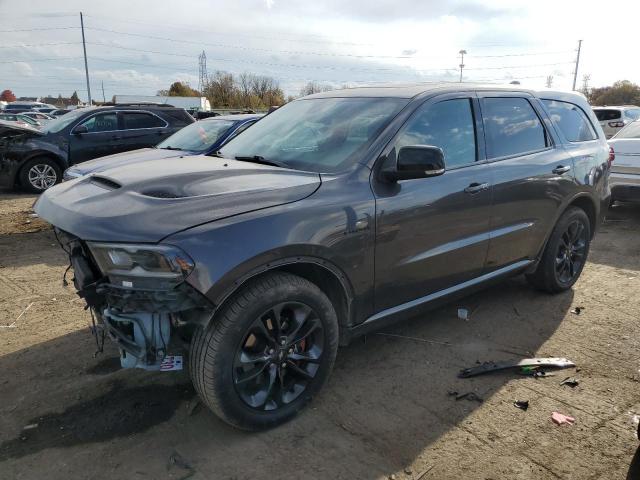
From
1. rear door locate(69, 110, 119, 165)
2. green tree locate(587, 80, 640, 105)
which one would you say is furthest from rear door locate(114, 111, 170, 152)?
green tree locate(587, 80, 640, 105)

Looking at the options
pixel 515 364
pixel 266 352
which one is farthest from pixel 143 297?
pixel 515 364

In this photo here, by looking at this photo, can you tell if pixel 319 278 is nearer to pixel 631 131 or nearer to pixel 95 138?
pixel 631 131

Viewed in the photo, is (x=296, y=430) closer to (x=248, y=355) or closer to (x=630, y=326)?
(x=248, y=355)

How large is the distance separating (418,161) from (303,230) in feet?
2.68

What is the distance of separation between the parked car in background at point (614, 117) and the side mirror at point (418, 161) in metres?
16.4

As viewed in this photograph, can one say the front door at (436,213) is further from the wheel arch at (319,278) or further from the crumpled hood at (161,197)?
the crumpled hood at (161,197)

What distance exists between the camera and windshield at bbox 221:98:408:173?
3195 millimetres

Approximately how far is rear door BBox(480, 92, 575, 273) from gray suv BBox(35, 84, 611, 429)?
2 centimetres

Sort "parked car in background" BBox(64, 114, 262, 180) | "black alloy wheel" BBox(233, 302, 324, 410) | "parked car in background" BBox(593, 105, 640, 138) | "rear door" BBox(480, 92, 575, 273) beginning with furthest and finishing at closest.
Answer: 1. "parked car in background" BBox(593, 105, 640, 138)
2. "parked car in background" BBox(64, 114, 262, 180)
3. "rear door" BBox(480, 92, 575, 273)
4. "black alloy wheel" BBox(233, 302, 324, 410)

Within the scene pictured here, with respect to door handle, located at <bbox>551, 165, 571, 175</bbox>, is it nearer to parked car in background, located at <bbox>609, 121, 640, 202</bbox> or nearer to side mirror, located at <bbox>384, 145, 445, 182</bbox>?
Answer: side mirror, located at <bbox>384, 145, 445, 182</bbox>

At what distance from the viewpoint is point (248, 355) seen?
269 centimetres

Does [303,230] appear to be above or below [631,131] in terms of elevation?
below

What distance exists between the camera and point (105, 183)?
A: 2.98 metres

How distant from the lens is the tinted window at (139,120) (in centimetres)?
1014
